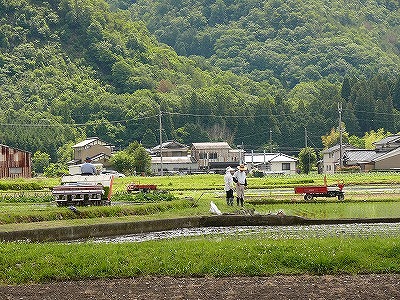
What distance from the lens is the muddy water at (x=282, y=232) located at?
21.4m

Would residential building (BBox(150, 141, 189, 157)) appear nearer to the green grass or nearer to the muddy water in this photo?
the muddy water

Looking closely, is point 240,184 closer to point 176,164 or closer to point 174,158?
point 176,164

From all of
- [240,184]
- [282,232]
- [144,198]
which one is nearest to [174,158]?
[144,198]

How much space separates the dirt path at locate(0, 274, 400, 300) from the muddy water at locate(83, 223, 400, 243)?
5585 millimetres

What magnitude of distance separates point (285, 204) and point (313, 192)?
4.09 m

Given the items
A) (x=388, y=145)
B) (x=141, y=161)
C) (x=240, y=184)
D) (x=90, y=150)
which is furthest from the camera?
(x=90, y=150)

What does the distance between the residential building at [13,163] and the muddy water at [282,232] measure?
62215 millimetres

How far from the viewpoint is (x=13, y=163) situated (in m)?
87.2

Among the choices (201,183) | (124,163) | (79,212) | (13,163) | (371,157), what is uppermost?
(371,157)

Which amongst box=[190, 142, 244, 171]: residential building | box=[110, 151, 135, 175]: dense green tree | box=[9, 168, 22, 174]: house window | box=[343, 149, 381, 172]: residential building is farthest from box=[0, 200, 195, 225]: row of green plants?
box=[190, 142, 244, 171]: residential building

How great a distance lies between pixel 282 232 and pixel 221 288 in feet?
27.7

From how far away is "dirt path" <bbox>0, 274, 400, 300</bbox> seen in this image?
13938 millimetres

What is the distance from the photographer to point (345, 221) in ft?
85.6

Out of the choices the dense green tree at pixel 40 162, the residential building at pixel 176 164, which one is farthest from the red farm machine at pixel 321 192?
the dense green tree at pixel 40 162
